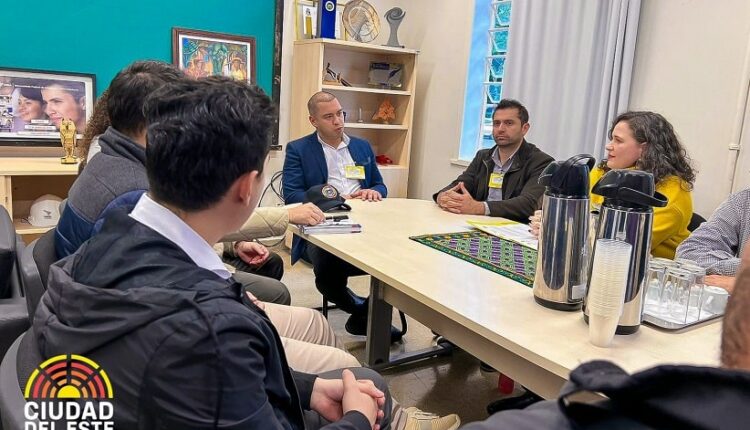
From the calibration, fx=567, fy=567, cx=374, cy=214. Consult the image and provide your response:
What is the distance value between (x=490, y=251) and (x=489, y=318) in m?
0.65

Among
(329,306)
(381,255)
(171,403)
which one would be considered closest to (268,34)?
(329,306)

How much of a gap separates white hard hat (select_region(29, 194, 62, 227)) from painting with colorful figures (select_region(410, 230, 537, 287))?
101 inches

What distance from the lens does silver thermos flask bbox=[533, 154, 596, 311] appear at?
1.35 metres

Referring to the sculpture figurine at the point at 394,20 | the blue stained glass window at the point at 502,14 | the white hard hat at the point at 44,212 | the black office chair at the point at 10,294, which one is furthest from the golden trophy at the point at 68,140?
the blue stained glass window at the point at 502,14

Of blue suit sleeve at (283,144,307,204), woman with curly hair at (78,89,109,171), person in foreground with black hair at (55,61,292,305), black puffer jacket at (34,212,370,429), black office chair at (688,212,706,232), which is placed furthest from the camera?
blue suit sleeve at (283,144,307,204)

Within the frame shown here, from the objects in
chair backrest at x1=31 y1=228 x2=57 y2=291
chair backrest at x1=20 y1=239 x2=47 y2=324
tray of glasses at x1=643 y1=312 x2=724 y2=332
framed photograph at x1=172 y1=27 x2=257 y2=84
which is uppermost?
framed photograph at x1=172 y1=27 x2=257 y2=84

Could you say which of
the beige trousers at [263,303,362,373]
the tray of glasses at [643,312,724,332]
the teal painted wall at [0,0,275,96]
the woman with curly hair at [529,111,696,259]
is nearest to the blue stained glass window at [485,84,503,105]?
the teal painted wall at [0,0,275,96]

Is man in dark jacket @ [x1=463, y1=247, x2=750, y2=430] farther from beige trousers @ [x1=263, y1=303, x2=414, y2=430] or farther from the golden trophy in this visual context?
the golden trophy

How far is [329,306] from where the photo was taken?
3373mm

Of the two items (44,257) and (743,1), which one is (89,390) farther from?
(743,1)

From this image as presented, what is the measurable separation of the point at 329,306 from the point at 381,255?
5.16 feet

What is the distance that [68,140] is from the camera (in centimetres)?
354

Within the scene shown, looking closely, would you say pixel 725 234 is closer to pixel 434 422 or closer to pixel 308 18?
pixel 434 422

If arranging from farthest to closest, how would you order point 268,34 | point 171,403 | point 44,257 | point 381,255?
point 268,34 < point 381,255 < point 44,257 < point 171,403
